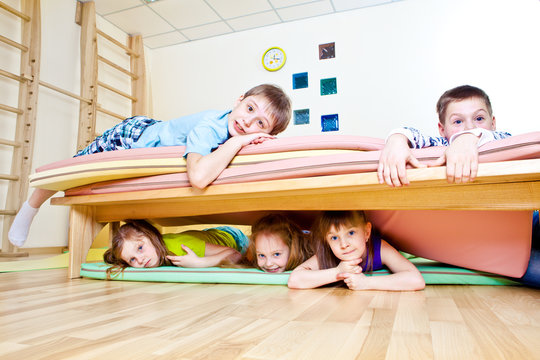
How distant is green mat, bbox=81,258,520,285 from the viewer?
112 cm

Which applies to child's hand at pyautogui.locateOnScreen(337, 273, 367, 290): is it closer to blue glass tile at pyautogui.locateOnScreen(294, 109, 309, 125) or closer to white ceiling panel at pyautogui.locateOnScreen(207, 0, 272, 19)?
blue glass tile at pyautogui.locateOnScreen(294, 109, 309, 125)

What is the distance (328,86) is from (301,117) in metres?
0.38

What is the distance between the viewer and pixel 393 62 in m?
3.31

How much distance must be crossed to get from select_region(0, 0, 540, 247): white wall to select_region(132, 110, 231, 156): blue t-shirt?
194cm

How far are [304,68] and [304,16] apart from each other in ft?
1.64

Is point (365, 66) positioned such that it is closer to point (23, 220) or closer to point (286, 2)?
point (286, 2)

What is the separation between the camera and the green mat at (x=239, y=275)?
1.12m

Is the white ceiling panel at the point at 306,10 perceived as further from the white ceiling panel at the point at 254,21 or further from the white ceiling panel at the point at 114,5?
the white ceiling panel at the point at 114,5

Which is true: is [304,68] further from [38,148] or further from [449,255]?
[449,255]

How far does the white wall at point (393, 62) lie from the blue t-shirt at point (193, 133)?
2.20m

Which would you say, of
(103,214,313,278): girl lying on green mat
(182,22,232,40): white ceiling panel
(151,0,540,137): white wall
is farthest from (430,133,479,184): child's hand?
(182,22,232,40): white ceiling panel

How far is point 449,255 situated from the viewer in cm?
113

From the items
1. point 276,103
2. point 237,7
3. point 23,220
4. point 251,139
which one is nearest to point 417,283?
point 251,139

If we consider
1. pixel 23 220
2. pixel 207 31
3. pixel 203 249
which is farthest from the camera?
pixel 207 31
